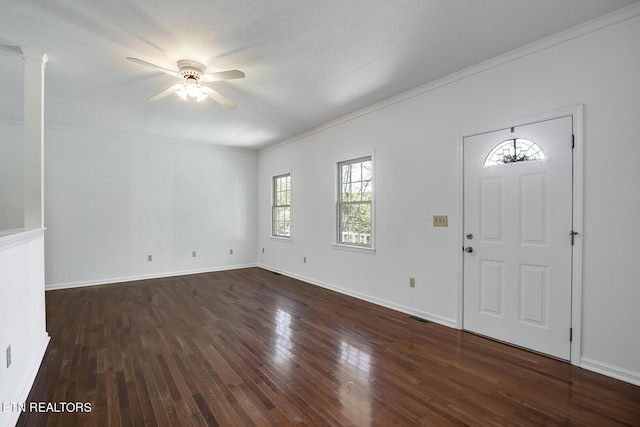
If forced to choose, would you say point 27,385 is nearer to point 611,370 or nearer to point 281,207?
point 611,370

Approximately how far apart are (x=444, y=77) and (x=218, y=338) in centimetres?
366

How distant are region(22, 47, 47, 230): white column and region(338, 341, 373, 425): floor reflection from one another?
308 centimetres

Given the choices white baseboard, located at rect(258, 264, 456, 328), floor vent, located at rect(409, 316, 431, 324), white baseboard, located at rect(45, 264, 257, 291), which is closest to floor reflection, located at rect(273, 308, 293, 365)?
white baseboard, located at rect(258, 264, 456, 328)

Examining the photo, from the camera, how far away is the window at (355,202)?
4.42 meters

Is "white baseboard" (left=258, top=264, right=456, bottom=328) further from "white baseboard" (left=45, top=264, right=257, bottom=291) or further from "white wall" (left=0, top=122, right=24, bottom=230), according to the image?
"white wall" (left=0, top=122, right=24, bottom=230)

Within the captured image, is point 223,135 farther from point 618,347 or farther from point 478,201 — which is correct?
point 618,347

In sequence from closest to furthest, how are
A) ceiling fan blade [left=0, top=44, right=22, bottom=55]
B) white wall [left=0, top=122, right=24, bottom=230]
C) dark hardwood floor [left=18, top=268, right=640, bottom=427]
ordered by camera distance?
dark hardwood floor [left=18, top=268, right=640, bottom=427] → ceiling fan blade [left=0, top=44, right=22, bottom=55] → white wall [left=0, top=122, right=24, bottom=230]

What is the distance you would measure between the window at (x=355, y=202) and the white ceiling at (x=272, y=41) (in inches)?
38.7

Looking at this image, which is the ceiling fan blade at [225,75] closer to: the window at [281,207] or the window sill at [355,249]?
the window sill at [355,249]

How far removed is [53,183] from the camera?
5.00 m

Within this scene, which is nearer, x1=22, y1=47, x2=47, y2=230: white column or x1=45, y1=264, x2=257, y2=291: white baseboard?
x1=22, y1=47, x2=47, y2=230: white column

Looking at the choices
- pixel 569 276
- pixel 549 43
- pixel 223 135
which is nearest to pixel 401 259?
pixel 569 276

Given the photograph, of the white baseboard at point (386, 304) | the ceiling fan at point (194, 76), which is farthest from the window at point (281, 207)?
the ceiling fan at point (194, 76)

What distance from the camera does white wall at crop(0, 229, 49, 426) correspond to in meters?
1.69
